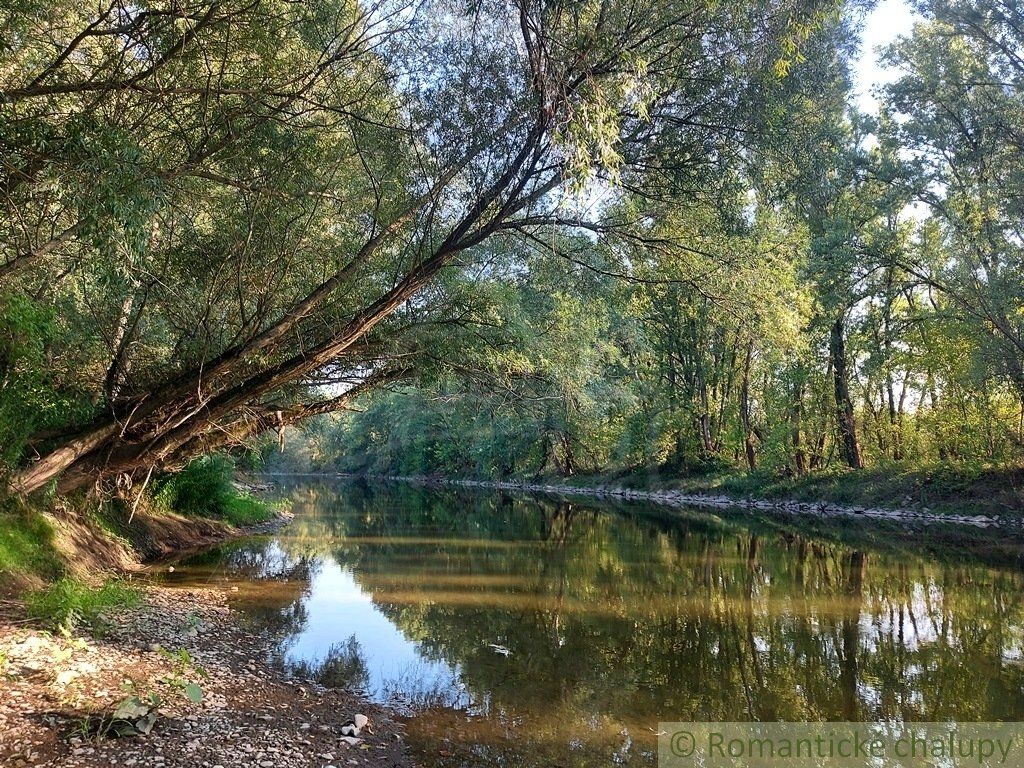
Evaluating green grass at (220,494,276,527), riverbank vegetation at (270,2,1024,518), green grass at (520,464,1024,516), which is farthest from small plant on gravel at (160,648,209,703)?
green grass at (520,464,1024,516)

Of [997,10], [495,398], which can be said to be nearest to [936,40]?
[997,10]

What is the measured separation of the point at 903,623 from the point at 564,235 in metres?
7.94

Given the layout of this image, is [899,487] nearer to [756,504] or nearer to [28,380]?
[756,504]

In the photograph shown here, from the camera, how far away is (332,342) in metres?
9.50

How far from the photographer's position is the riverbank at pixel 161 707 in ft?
16.0

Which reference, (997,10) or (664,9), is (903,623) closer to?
(664,9)

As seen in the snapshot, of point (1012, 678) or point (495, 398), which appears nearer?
point (1012, 678)

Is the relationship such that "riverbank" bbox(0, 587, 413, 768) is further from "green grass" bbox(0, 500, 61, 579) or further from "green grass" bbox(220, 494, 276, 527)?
"green grass" bbox(220, 494, 276, 527)

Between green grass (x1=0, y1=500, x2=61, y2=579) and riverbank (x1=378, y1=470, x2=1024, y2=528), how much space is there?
82.3ft

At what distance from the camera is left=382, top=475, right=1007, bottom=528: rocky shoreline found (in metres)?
22.8

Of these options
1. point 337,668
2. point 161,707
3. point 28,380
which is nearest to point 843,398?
point 337,668

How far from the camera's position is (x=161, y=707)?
5.73 m

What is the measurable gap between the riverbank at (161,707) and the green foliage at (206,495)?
10521mm

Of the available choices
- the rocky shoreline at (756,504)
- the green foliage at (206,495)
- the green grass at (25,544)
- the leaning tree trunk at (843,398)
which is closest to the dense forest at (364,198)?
the green grass at (25,544)
